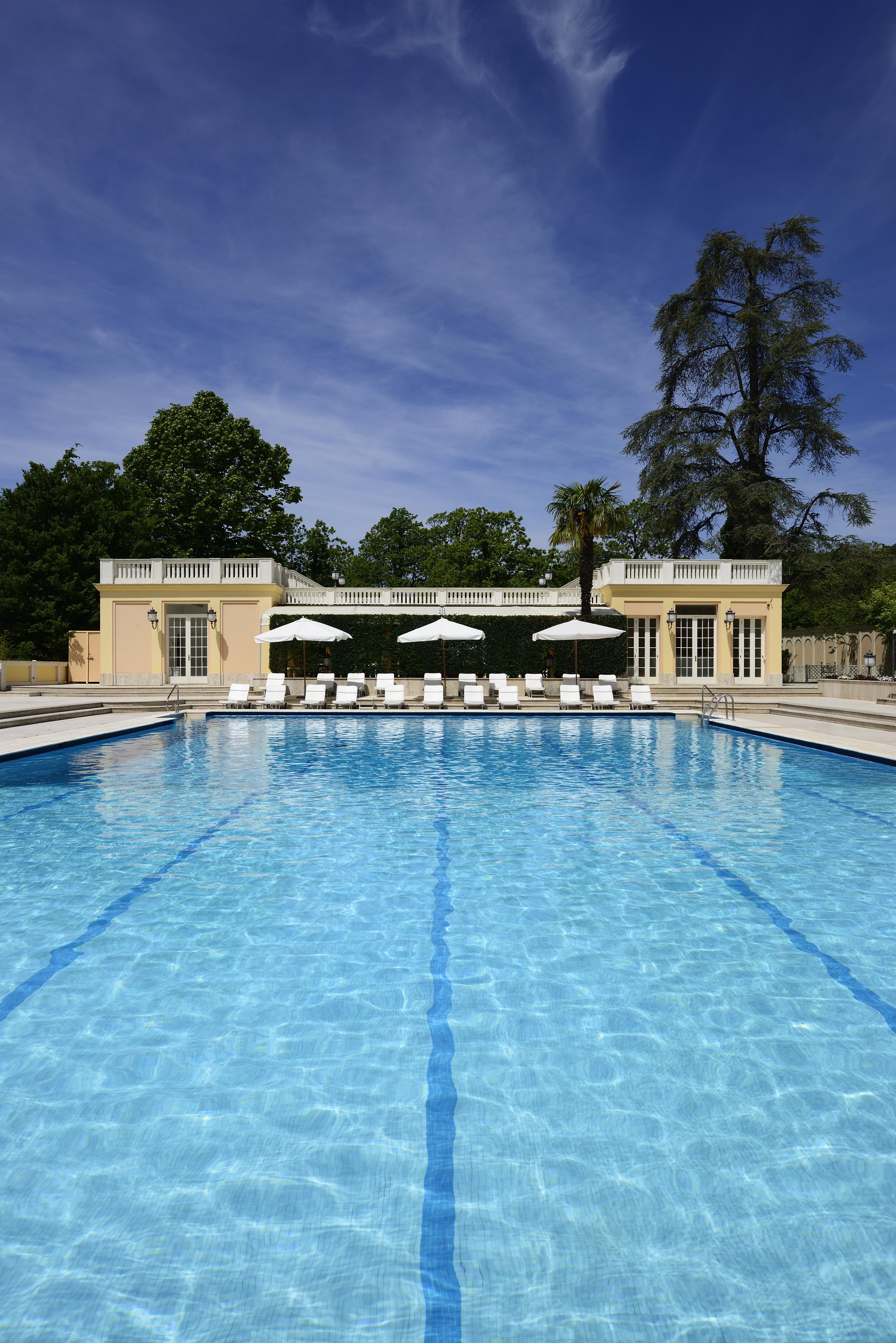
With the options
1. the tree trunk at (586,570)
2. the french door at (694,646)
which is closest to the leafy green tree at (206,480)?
the tree trunk at (586,570)

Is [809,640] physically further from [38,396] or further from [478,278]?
[38,396]

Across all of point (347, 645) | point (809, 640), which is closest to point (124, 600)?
point (347, 645)

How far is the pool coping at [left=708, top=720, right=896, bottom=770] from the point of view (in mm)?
11828

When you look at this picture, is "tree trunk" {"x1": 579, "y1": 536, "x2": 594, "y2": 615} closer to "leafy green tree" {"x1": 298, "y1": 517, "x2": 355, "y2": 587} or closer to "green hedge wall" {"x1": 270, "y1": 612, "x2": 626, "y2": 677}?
"green hedge wall" {"x1": 270, "y1": 612, "x2": 626, "y2": 677}

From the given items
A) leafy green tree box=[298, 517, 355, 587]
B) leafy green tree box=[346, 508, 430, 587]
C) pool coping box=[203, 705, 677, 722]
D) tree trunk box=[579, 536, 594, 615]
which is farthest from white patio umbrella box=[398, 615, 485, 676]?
leafy green tree box=[346, 508, 430, 587]

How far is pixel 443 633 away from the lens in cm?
2212

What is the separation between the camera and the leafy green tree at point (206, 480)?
36312mm

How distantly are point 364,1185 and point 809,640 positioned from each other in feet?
125

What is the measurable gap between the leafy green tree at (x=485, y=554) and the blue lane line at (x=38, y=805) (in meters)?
33.8

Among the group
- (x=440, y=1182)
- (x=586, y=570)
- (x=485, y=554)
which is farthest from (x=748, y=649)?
(x=440, y=1182)

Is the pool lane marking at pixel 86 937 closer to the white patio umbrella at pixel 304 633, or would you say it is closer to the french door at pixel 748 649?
the white patio umbrella at pixel 304 633

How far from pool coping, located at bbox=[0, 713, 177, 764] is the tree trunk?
45.8 ft

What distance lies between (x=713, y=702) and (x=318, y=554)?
3213cm

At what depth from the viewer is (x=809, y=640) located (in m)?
35.6
